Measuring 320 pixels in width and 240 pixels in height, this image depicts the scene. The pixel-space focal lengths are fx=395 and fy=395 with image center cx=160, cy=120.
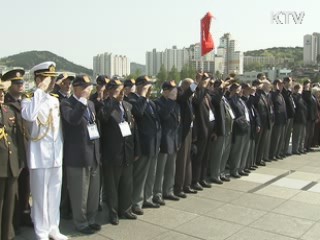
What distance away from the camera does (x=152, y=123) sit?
5.36 m

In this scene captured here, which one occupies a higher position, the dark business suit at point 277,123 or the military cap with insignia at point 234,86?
the military cap with insignia at point 234,86

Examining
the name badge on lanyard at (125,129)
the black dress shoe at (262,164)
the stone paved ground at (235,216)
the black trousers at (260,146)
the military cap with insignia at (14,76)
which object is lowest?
the stone paved ground at (235,216)

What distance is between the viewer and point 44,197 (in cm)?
412

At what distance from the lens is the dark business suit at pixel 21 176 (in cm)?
410

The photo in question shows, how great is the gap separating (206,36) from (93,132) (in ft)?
20.3

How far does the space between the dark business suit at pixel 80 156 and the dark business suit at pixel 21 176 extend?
Result: 45 centimetres

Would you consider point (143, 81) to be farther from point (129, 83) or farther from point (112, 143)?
point (112, 143)

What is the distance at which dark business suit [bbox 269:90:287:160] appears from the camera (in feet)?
28.9

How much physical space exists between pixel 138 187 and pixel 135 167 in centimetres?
27

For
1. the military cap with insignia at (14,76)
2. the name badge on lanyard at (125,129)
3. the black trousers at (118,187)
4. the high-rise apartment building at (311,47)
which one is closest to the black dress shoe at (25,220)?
the black trousers at (118,187)

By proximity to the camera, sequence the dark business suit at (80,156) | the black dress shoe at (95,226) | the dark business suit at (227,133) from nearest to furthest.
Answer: the dark business suit at (80,156), the black dress shoe at (95,226), the dark business suit at (227,133)

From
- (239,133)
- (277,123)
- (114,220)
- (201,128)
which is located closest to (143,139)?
(114,220)

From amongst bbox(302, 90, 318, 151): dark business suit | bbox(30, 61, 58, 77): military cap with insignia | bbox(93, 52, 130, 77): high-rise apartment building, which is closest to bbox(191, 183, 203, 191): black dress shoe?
bbox(30, 61, 58, 77): military cap with insignia

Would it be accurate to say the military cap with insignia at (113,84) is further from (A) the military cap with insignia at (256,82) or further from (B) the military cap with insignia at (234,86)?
(A) the military cap with insignia at (256,82)
